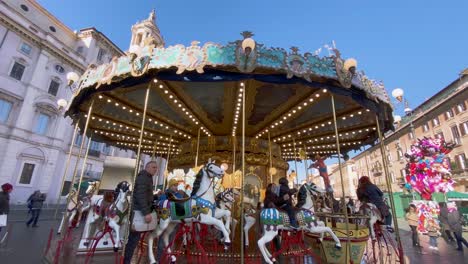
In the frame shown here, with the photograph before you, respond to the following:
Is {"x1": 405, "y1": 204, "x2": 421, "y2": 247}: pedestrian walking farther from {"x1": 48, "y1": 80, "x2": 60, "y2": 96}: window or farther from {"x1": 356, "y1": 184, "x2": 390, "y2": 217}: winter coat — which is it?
{"x1": 48, "y1": 80, "x2": 60, "y2": 96}: window

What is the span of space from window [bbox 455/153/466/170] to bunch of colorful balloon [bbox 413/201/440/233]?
67.1 feet

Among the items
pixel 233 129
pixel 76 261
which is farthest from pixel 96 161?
pixel 76 261

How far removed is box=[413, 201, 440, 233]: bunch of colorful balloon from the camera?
1038 centimetres

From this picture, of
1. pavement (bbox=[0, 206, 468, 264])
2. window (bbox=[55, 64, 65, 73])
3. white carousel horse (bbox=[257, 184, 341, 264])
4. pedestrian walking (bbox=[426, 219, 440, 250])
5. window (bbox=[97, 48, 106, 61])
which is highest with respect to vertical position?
window (bbox=[97, 48, 106, 61])

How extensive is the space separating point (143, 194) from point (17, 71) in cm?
2720

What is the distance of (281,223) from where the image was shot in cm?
548

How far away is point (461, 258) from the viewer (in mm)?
7590

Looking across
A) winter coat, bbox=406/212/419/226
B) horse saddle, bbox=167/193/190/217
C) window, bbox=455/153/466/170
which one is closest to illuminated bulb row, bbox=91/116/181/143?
horse saddle, bbox=167/193/190/217

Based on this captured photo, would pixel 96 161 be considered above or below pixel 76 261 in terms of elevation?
above

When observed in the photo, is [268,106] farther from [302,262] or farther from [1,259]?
[1,259]

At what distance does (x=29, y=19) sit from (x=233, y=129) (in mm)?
28011

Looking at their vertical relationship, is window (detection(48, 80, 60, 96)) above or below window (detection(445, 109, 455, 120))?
above

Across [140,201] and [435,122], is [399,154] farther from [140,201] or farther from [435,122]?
[140,201]

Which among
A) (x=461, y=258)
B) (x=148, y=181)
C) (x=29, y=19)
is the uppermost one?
(x=29, y=19)
